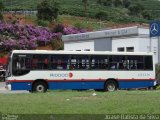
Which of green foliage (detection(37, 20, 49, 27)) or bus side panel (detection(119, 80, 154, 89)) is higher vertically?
green foliage (detection(37, 20, 49, 27))

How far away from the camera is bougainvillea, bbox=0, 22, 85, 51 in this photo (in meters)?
59.8

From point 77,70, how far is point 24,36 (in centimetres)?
3595

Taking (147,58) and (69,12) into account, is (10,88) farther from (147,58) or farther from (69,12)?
(69,12)

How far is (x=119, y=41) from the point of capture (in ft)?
144

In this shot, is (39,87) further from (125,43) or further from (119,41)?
(119,41)

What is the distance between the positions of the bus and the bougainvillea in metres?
31.1

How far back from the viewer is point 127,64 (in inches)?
1198

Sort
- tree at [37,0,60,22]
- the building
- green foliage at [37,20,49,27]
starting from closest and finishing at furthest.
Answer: the building
green foliage at [37,20,49,27]
tree at [37,0,60,22]

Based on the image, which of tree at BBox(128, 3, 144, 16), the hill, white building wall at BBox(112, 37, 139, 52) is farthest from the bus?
tree at BBox(128, 3, 144, 16)

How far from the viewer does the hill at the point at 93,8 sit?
327 ft

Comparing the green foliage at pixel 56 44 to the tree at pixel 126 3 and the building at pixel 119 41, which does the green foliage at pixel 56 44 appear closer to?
the building at pixel 119 41

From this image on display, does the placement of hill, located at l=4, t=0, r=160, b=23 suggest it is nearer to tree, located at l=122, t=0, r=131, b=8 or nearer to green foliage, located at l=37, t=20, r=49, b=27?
tree, located at l=122, t=0, r=131, b=8

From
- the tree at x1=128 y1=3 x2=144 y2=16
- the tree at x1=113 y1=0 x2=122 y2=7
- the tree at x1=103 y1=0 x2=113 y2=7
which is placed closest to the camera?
the tree at x1=128 y1=3 x2=144 y2=16

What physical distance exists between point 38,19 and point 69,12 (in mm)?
21344
